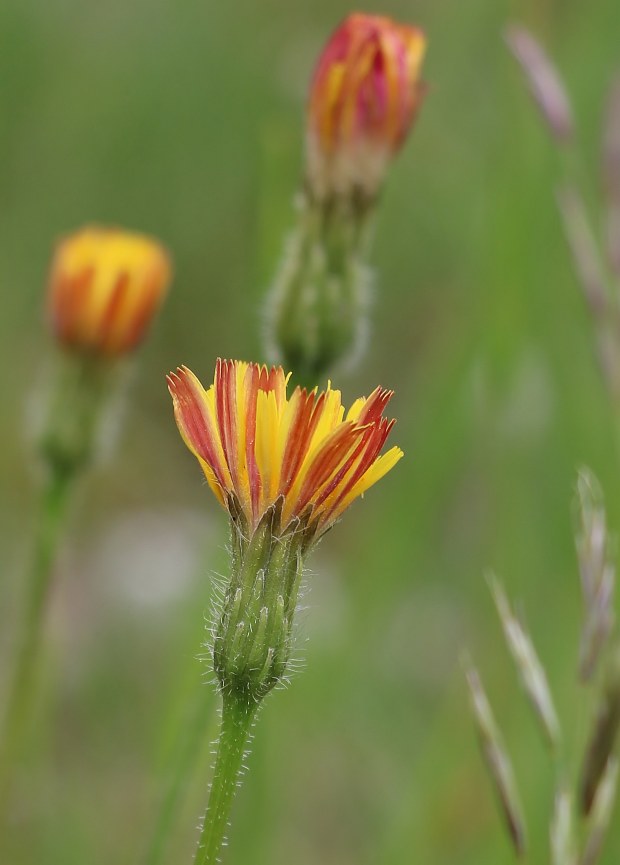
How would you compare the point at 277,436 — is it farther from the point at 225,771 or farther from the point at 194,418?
the point at 225,771

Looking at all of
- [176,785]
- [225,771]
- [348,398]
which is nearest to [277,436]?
[225,771]

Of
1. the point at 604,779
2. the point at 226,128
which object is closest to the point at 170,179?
the point at 226,128

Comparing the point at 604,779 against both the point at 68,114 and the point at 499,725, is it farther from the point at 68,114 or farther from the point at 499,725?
the point at 68,114

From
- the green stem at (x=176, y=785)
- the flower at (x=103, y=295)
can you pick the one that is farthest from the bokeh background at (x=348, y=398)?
the flower at (x=103, y=295)

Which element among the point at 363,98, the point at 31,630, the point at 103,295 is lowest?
the point at 31,630

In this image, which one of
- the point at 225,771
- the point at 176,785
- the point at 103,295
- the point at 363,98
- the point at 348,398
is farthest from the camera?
the point at 348,398

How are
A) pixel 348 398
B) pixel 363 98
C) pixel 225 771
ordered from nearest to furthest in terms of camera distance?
1. pixel 225 771
2. pixel 363 98
3. pixel 348 398

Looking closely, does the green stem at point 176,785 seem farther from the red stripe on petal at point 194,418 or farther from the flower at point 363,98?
the flower at point 363,98

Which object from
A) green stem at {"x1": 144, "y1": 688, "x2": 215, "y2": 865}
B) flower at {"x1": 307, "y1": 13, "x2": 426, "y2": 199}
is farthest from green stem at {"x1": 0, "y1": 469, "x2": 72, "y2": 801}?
flower at {"x1": 307, "y1": 13, "x2": 426, "y2": 199}
